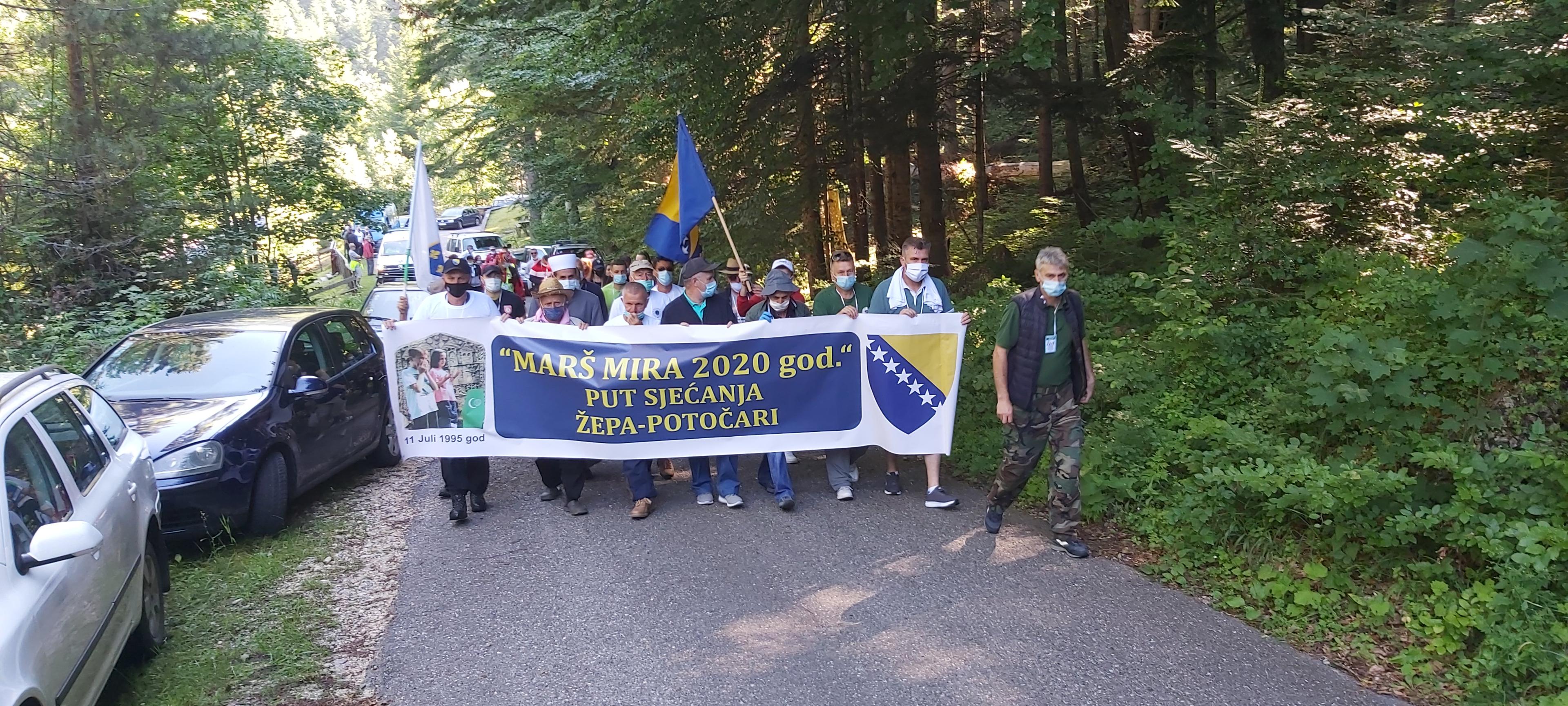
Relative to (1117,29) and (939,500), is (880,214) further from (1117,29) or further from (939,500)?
(939,500)

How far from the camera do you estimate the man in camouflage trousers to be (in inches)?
234

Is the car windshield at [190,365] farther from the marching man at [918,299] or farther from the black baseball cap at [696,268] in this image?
the marching man at [918,299]

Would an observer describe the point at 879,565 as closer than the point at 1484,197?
Yes

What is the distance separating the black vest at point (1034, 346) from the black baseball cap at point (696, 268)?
2.68 metres

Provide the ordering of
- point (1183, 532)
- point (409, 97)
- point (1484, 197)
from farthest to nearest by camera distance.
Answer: point (409, 97) < point (1484, 197) < point (1183, 532)

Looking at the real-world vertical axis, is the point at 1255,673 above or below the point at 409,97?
below

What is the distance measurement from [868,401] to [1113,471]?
179cm

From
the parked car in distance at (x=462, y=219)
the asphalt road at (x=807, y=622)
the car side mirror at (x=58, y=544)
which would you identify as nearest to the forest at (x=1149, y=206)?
the asphalt road at (x=807, y=622)

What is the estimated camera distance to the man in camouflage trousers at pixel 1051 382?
5.94 m

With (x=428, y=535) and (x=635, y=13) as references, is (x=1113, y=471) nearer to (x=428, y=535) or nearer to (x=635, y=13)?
(x=428, y=535)

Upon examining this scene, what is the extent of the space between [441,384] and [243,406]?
146 cm

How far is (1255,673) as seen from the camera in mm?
4414

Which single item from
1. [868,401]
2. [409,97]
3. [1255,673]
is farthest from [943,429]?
[409,97]

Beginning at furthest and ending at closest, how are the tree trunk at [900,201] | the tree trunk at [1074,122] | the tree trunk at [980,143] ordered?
the tree trunk at [900,201]
the tree trunk at [980,143]
the tree trunk at [1074,122]
